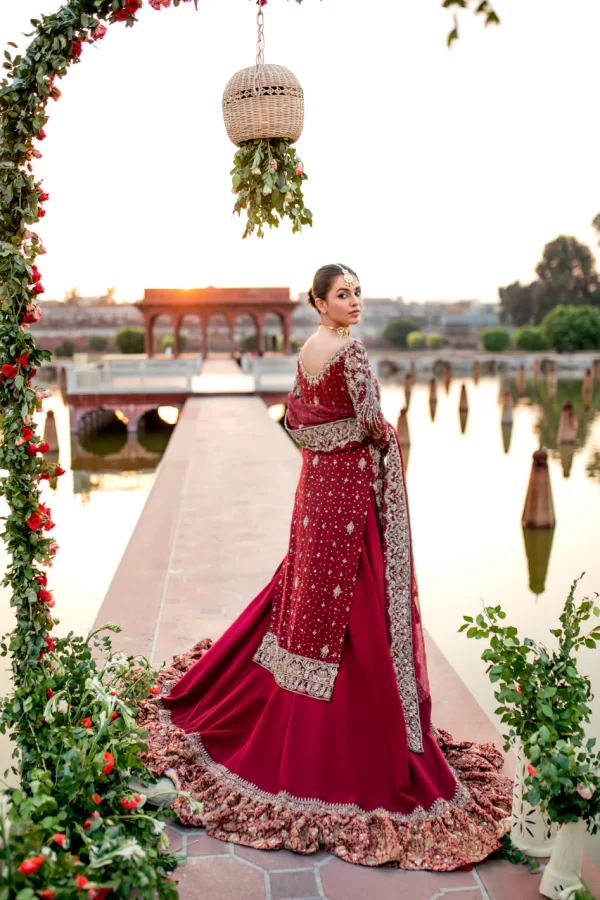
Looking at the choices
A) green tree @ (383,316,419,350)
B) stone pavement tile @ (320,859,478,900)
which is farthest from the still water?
green tree @ (383,316,419,350)

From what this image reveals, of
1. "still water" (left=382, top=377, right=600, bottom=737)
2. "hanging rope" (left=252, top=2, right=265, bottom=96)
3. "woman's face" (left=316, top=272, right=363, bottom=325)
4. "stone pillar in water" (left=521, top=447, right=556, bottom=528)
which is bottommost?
"still water" (left=382, top=377, right=600, bottom=737)

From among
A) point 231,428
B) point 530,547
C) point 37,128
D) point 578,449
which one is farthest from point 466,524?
point 37,128

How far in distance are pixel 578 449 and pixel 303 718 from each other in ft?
41.1

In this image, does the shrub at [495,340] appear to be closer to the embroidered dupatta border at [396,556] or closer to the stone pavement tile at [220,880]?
the embroidered dupatta border at [396,556]

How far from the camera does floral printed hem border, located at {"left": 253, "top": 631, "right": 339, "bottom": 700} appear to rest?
288cm

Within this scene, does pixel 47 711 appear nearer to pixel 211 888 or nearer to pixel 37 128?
pixel 211 888

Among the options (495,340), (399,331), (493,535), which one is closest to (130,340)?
(495,340)

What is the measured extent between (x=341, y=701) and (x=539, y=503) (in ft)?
20.5

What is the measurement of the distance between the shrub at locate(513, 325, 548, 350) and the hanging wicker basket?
135 feet

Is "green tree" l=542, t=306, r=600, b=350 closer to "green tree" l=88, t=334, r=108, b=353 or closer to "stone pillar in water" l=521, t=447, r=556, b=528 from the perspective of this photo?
"green tree" l=88, t=334, r=108, b=353

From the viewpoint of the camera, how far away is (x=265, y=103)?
279cm

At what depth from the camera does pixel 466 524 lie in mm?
8992

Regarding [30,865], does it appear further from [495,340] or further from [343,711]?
[495,340]

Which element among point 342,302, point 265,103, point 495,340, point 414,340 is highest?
point 265,103
